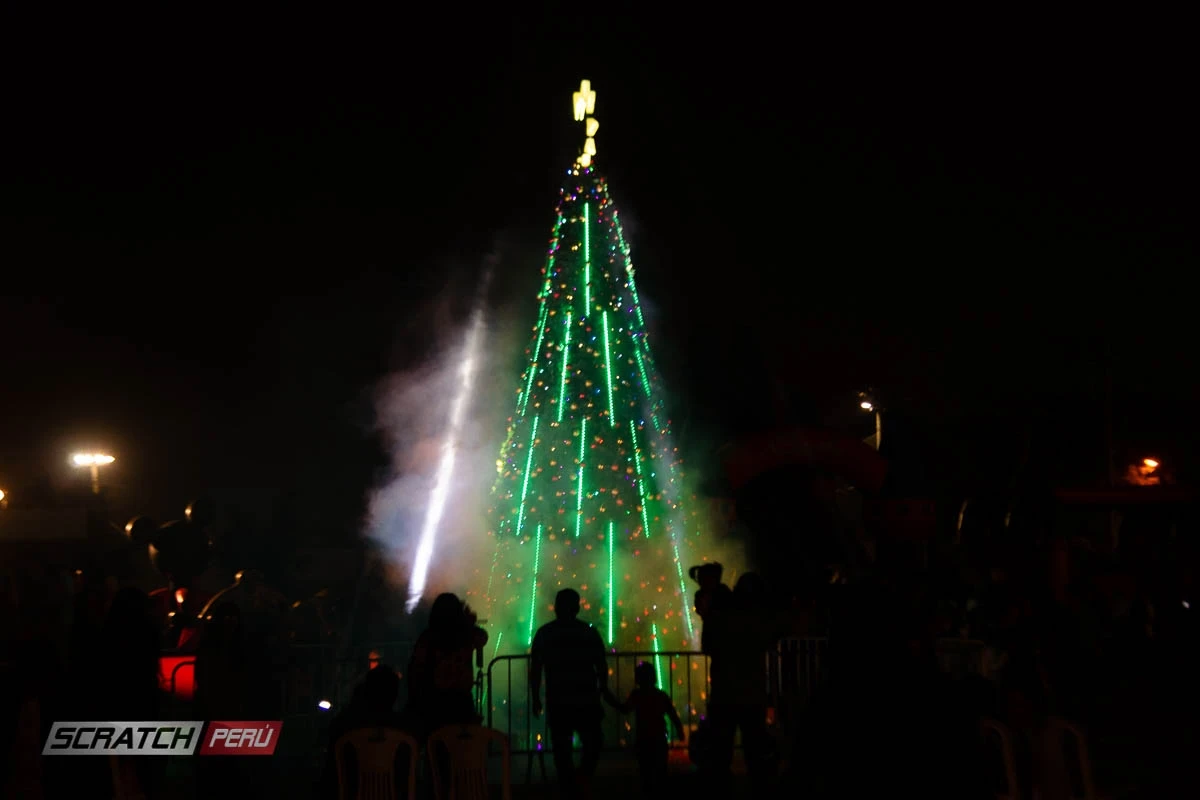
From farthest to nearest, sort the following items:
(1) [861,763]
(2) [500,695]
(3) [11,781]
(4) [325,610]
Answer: (4) [325,610], (2) [500,695], (3) [11,781], (1) [861,763]

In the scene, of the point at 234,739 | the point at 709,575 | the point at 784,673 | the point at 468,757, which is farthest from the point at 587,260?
the point at 468,757

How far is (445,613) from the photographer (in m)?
7.72

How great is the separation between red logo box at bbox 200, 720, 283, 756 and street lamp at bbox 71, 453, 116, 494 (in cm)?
2231

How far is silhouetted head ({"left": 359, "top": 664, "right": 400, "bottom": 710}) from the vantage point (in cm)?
659

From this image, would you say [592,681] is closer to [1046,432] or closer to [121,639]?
[121,639]

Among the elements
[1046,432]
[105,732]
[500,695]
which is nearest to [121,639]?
[105,732]

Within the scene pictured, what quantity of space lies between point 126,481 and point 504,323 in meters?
17.2

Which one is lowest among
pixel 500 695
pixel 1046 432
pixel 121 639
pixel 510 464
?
pixel 500 695

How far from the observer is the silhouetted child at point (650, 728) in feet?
27.5

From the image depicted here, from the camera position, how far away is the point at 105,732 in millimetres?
6977

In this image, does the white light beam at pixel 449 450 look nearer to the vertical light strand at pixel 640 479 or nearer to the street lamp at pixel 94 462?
the vertical light strand at pixel 640 479

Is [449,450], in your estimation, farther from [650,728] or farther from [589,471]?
[650,728]

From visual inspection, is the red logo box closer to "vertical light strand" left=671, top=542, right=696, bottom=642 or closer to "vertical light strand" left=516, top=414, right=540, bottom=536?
"vertical light strand" left=516, top=414, right=540, bottom=536

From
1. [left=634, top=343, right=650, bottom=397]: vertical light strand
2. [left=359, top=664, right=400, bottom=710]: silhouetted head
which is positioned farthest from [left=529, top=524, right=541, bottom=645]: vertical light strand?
[left=359, top=664, right=400, bottom=710]: silhouetted head
